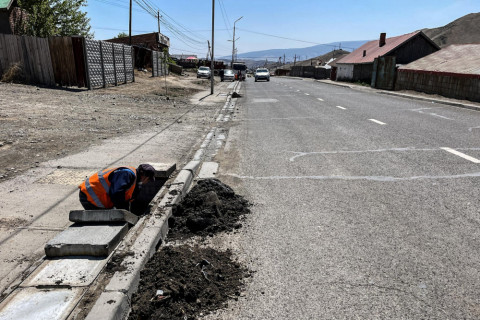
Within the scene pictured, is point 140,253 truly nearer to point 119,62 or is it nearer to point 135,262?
point 135,262

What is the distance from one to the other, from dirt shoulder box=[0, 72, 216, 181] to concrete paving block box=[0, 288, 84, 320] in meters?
3.56

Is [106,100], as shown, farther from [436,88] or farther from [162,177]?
[436,88]

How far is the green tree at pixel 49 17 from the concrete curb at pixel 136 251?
1006 inches

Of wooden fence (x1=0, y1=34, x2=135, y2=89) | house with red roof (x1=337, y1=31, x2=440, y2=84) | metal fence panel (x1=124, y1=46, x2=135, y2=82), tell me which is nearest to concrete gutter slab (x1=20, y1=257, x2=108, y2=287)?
wooden fence (x1=0, y1=34, x2=135, y2=89)

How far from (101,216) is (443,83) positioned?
22.3 metres

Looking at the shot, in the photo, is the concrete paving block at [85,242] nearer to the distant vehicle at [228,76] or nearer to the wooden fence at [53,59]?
the wooden fence at [53,59]

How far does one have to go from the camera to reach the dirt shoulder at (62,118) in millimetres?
7242

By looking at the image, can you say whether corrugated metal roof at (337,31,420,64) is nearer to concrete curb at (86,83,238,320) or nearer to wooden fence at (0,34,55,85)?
wooden fence at (0,34,55,85)

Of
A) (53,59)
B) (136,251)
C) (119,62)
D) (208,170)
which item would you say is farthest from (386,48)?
(136,251)

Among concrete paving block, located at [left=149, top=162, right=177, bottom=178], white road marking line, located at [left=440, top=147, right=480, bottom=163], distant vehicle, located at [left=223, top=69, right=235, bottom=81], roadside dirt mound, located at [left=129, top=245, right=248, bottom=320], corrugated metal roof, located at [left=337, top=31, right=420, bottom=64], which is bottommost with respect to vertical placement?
roadside dirt mound, located at [left=129, top=245, right=248, bottom=320]

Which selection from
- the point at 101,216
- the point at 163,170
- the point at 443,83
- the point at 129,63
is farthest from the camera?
the point at 129,63

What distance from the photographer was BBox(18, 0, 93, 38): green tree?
82.5 ft

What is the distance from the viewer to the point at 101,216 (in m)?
4.01

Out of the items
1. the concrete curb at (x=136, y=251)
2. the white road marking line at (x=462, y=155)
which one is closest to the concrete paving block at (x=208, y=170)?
the concrete curb at (x=136, y=251)
